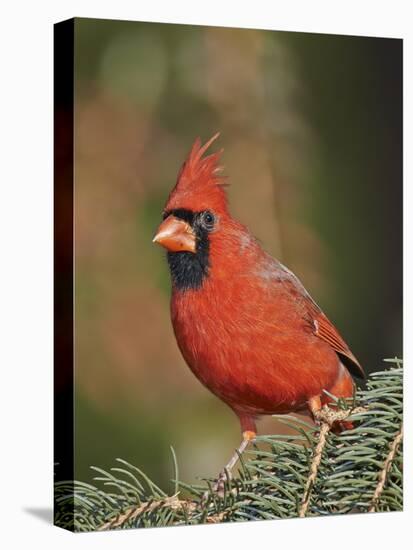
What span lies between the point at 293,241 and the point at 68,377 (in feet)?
4.45

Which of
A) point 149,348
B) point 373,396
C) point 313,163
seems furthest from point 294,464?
point 313,163

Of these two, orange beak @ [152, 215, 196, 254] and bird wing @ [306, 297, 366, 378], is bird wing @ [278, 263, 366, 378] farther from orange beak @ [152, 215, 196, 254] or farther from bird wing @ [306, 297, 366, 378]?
orange beak @ [152, 215, 196, 254]

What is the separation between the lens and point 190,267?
6.70m

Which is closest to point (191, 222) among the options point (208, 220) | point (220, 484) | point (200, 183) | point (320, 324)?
point (208, 220)

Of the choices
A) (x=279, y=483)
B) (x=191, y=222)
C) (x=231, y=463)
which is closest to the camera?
(x=279, y=483)

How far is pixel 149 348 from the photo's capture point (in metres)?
6.65

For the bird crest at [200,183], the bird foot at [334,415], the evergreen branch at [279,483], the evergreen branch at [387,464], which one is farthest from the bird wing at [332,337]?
the bird crest at [200,183]

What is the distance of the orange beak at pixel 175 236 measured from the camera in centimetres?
665

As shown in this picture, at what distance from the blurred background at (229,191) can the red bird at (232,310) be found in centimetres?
7

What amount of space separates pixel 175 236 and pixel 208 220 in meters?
0.19

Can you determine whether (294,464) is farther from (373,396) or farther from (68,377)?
(68,377)

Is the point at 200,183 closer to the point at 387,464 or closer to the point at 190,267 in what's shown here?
the point at 190,267

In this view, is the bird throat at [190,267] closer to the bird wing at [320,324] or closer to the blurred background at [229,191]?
the blurred background at [229,191]

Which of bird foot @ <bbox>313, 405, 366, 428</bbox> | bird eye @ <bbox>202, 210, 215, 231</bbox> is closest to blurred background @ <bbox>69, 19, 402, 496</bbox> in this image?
bird eye @ <bbox>202, 210, 215, 231</bbox>
